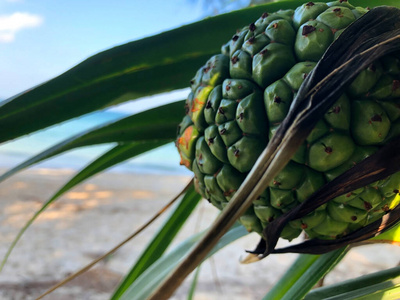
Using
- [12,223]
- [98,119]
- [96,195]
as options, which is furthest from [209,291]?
[98,119]

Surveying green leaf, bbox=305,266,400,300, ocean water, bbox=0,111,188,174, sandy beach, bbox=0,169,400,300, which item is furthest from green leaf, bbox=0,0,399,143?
ocean water, bbox=0,111,188,174

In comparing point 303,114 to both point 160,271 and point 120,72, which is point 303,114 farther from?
point 160,271

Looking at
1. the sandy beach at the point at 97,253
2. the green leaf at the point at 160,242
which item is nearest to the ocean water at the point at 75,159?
the sandy beach at the point at 97,253

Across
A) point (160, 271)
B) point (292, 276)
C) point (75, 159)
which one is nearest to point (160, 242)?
point (160, 271)

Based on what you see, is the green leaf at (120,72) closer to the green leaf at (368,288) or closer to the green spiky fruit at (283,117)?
the green spiky fruit at (283,117)

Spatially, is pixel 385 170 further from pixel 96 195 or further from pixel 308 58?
pixel 96 195

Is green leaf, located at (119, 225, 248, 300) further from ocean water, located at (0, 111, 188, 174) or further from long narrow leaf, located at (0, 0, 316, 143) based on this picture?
ocean water, located at (0, 111, 188, 174)

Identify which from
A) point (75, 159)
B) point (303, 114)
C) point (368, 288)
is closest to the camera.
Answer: point (303, 114)
